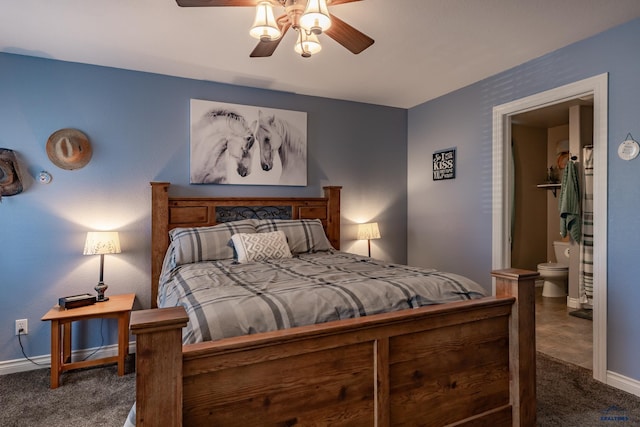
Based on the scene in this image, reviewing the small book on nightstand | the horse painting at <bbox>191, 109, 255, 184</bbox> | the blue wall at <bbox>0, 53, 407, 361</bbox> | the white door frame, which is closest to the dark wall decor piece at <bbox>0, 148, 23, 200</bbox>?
the blue wall at <bbox>0, 53, 407, 361</bbox>

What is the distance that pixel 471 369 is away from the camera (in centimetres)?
173

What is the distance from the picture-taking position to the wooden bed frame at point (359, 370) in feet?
3.71

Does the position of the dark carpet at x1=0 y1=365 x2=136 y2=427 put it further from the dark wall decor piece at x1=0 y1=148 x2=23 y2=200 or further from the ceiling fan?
the ceiling fan

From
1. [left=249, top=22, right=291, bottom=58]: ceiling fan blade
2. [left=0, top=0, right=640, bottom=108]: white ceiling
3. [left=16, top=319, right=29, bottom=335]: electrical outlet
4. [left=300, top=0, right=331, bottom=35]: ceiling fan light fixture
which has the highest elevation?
[left=0, top=0, right=640, bottom=108]: white ceiling

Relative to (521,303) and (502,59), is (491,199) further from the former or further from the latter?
(521,303)

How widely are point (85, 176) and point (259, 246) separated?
1563 mm

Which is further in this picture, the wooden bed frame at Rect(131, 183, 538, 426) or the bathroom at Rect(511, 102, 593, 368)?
the bathroom at Rect(511, 102, 593, 368)

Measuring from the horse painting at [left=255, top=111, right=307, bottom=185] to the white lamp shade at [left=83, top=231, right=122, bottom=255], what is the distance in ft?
4.78

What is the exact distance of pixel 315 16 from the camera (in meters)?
1.61

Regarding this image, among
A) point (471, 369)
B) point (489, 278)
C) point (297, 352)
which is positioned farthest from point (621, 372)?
point (297, 352)

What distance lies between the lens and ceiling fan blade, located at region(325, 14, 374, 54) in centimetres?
191

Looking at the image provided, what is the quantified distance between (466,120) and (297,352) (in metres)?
3.11

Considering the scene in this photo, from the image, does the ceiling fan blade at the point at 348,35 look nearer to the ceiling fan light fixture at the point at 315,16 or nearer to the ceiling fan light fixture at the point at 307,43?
the ceiling fan light fixture at the point at 307,43

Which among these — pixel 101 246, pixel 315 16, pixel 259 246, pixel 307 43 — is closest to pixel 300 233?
pixel 259 246
